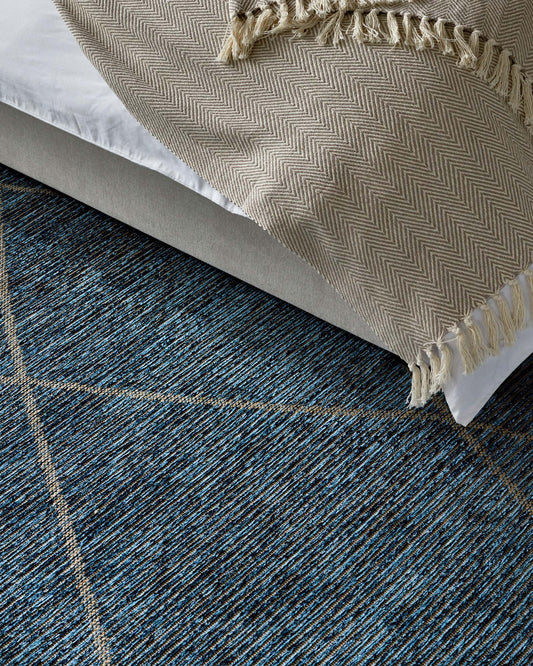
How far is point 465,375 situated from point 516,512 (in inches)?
10.1

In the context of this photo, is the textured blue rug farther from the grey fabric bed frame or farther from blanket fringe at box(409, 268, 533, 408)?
blanket fringe at box(409, 268, 533, 408)

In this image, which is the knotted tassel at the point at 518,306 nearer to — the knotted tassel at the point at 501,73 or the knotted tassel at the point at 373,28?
the knotted tassel at the point at 501,73

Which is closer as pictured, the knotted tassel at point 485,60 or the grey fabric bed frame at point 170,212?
the knotted tassel at point 485,60

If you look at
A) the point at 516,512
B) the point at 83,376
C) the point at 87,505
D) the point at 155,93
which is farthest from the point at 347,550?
the point at 155,93

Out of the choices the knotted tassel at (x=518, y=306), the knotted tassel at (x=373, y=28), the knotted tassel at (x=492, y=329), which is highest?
the knotted tassel at (x=373, y=28)

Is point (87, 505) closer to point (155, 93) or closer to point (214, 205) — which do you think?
point (214, 205)

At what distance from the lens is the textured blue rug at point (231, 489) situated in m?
0.97

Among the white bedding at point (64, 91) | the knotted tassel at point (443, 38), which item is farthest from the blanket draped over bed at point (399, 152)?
the white bedding at point (64, 91)

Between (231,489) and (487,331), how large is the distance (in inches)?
17.5

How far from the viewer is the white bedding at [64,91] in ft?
3.59

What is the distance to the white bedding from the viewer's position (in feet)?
3.59

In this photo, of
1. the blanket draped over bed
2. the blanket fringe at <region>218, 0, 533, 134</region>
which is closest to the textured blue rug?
the blanket draped over bed

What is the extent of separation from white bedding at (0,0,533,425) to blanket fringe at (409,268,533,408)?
13.9 inches

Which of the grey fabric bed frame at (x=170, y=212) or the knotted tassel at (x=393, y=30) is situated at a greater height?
the knotted tassel at (x=393, y=30)
